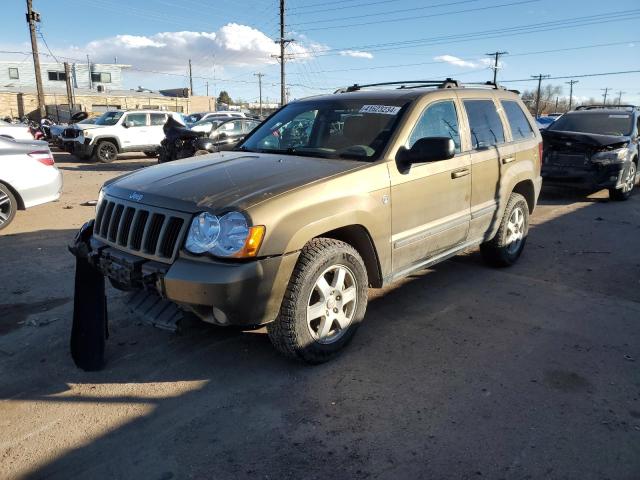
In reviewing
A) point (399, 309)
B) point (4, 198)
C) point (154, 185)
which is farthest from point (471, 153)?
point (4, 198)

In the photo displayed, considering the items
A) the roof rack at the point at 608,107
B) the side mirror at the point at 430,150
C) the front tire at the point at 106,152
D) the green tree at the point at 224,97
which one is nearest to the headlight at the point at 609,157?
the roof rack at the point at 608,107

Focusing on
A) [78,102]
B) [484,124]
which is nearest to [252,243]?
[484,124]

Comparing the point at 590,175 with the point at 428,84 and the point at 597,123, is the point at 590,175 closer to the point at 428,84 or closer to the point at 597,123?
the point at 597,123

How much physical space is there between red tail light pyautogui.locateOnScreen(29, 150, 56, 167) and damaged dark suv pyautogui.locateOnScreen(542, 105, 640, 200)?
8.81 metres

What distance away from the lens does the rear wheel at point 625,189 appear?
31.9 feet

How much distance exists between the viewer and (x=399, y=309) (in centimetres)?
448

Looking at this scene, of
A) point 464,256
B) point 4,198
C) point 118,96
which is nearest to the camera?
point 464,256

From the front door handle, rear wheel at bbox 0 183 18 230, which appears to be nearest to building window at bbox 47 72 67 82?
rear wheel at bbox 0 183 18 230

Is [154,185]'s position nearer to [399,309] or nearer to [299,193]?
[299,193]

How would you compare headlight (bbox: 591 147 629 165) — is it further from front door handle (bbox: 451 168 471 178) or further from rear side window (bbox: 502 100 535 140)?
front door handle (bbox: 451 168 471 178)

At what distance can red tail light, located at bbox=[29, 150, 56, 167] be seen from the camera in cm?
Answer: 759

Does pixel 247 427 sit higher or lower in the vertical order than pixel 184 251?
lower

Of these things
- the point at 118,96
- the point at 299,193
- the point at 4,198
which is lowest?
the point at 4,198

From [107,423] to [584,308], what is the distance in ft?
13.0
